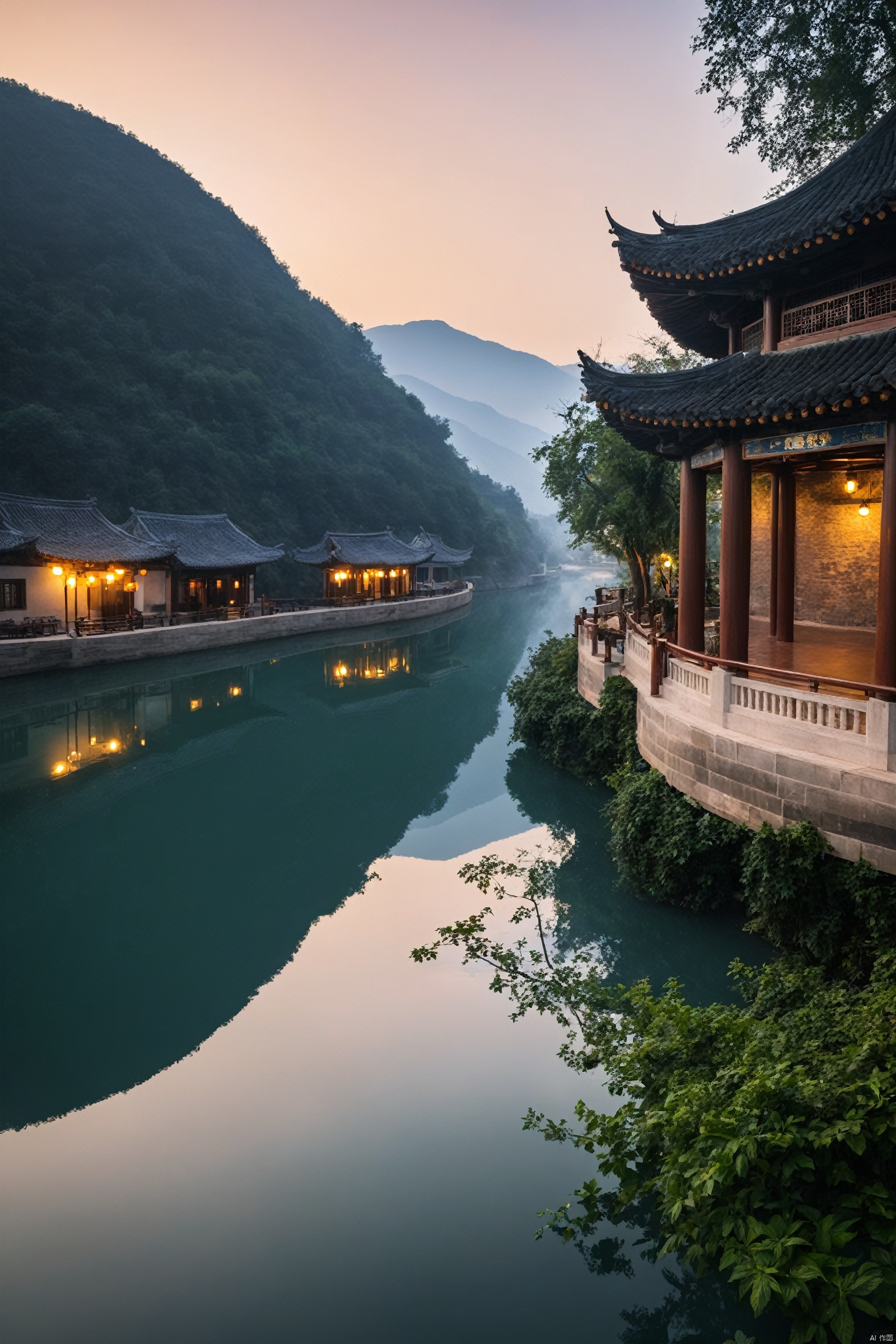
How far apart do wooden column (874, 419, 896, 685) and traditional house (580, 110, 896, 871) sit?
18 millimetres

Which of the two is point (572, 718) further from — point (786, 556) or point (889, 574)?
point (889, 574)

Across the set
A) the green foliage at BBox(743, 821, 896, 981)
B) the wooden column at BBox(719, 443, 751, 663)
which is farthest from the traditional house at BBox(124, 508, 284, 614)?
the green foliage at BBox(743, 821, 896, 981)

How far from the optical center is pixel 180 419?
2440 inches

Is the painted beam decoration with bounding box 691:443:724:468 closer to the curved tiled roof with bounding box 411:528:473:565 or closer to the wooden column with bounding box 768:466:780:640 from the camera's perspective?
the wooden column with bounding box 768:466:780:640

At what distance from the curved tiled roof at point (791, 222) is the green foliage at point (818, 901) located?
604 centimetres

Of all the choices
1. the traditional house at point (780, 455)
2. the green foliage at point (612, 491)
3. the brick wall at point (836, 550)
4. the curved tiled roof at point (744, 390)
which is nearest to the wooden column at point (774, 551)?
the traditional house at point (780, 455)

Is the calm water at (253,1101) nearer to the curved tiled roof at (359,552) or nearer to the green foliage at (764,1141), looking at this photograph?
the green foliage at (764,1141)

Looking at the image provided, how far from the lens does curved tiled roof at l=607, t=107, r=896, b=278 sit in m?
9.30

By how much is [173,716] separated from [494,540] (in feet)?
225

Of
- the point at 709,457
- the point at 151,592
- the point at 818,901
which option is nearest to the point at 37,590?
the point at 151,592

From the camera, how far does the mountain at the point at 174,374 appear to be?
5675cm

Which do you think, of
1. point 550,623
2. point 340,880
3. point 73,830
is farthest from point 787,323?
point 550,623

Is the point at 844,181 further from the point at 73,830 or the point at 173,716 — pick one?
the point at 173,716

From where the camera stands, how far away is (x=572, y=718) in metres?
16.4
